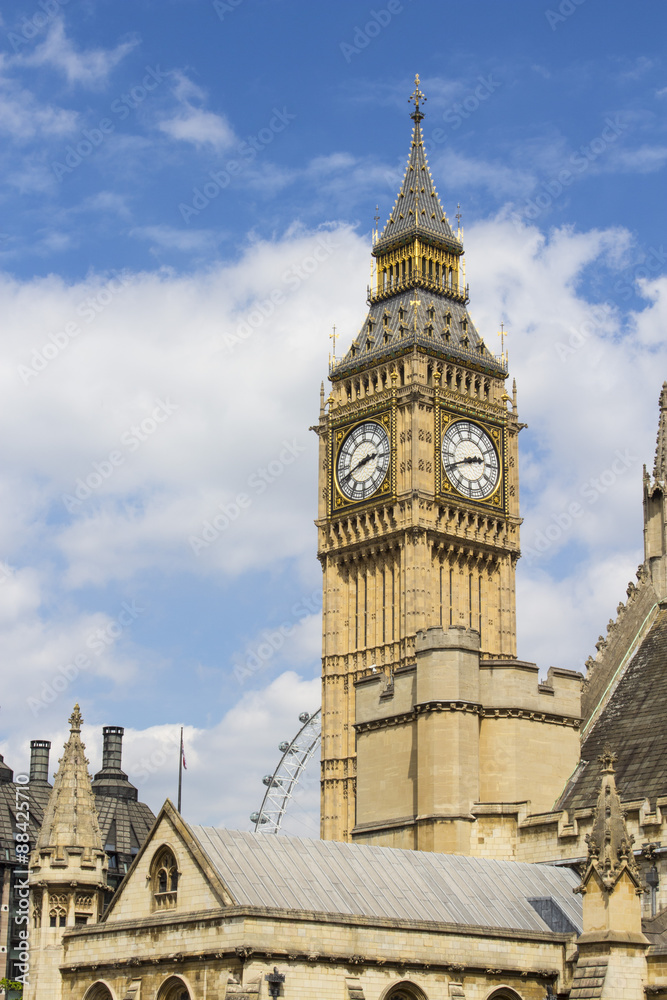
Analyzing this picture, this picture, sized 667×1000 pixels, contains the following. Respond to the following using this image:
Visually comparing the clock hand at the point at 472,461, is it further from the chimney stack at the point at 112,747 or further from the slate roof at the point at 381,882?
the slate roof at the point at 381,882

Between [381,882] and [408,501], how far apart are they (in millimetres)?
58216

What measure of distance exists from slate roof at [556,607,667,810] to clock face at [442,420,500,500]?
1697 inches

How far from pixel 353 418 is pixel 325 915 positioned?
228 ft

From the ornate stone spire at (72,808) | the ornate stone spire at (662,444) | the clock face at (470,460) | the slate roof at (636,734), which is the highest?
the clock face at (470,460)

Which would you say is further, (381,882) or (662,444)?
(662,444)

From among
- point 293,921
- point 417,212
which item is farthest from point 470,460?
point 293,921

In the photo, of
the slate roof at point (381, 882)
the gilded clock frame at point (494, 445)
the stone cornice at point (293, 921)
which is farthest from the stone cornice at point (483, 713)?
the gilded clock frame at point (494, 445)

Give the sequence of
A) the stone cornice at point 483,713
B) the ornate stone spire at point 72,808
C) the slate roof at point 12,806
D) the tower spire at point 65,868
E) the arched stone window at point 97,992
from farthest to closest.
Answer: the slate roof at point 12,806 → the stone cornice at point 483,713 → the ornate stone spire at point 72,808 → the tower spire at point 65,868 → the arched stone window at point 97,992

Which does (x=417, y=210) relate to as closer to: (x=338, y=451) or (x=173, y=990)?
(x=338, y=451)

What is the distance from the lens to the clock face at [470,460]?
351 feet

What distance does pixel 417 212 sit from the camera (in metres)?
115

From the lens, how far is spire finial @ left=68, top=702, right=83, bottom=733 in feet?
172

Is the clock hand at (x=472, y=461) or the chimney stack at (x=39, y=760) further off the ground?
the clock hand at (x=472, y=461)

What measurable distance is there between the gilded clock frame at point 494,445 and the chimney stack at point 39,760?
31.6 meters
